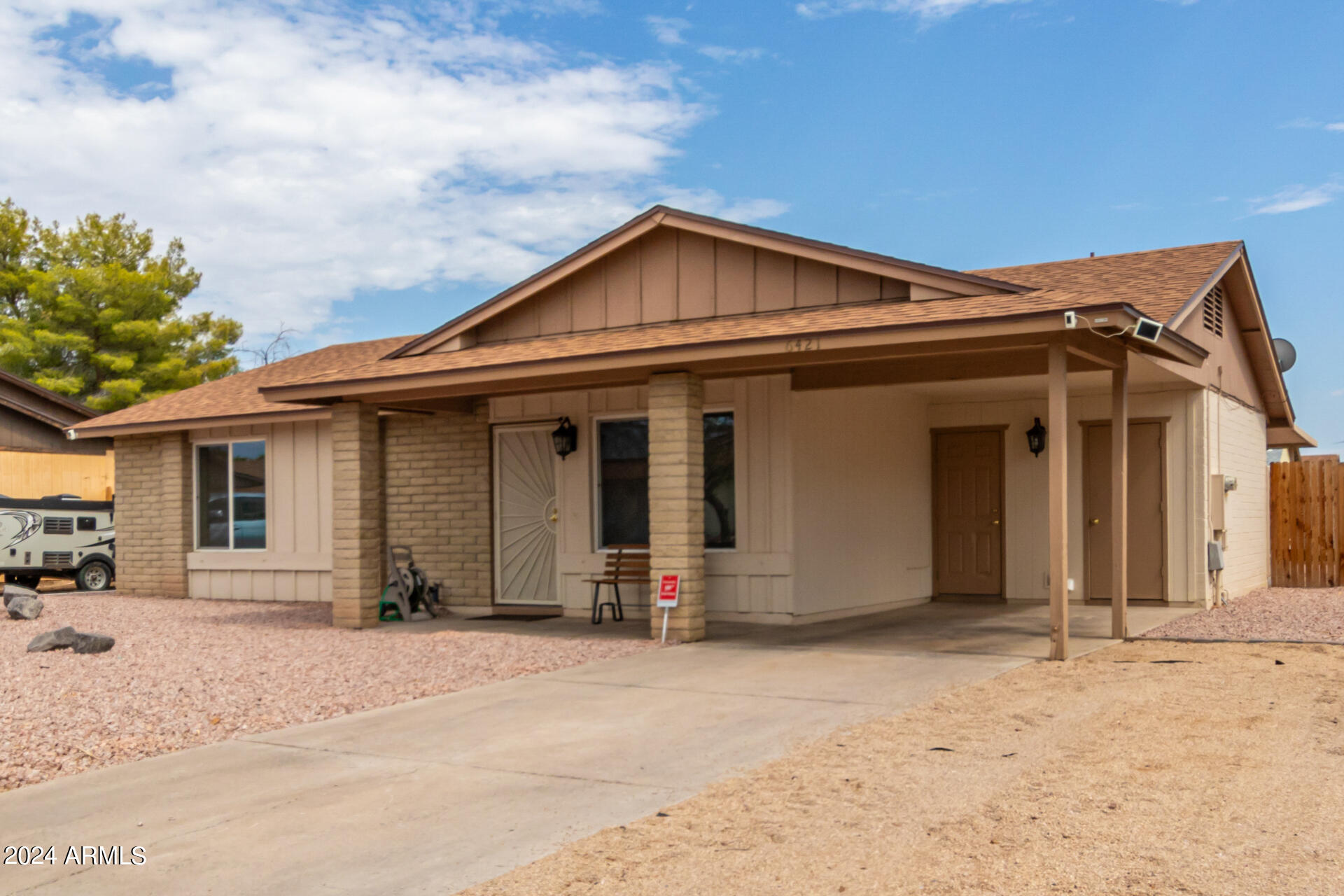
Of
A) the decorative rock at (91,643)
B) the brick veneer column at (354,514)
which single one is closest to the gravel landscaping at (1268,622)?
the brick veneer column at (354,514)

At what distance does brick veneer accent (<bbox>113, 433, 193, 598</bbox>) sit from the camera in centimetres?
1659

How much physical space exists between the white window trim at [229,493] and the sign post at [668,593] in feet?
25.6

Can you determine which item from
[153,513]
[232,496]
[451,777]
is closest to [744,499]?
[451,777]

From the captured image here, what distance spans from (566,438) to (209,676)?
499 centimetres

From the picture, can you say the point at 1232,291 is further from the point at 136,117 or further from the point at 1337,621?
the point at 136,117

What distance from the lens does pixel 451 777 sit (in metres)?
5.63

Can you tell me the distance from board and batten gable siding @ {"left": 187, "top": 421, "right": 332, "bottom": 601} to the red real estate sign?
666 centimetres

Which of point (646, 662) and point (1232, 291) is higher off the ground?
point (1232, 291)

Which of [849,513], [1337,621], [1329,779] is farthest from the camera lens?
[849,513]

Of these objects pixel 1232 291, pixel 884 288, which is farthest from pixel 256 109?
pixel 1232 291

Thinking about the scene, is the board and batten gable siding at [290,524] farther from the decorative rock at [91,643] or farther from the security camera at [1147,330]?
the security camera at [1147,330]

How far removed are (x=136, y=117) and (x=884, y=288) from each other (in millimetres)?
19479

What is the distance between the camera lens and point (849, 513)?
12.5 m

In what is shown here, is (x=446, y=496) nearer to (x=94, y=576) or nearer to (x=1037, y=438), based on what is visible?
(x=1037, y=438)
